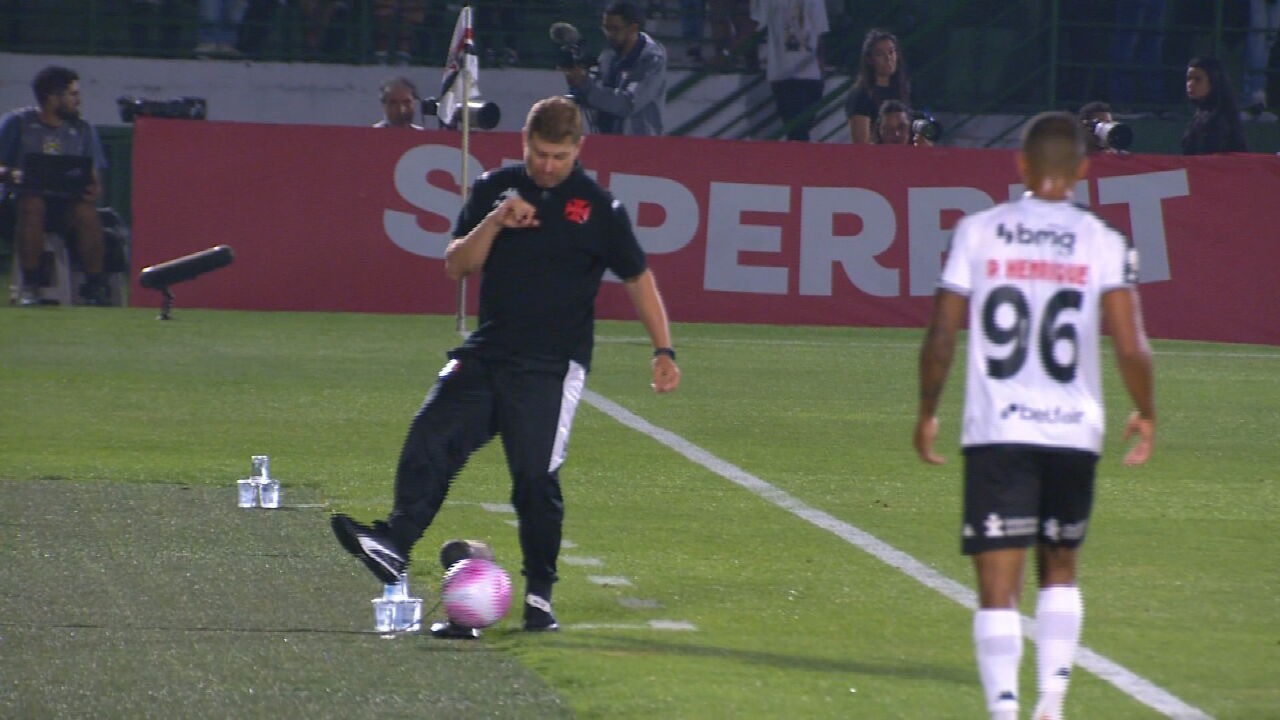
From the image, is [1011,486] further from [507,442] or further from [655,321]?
[507,442]

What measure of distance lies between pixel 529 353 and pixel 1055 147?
86.2 inches

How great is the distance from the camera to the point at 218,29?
1064 inches

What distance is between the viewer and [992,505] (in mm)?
5484

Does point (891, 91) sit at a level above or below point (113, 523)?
above

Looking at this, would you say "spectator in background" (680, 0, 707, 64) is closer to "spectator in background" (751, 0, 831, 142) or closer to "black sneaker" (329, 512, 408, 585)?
"spectator in background" (751, 0, 831, 142)

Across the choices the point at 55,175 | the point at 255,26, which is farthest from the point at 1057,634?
the point at 255,26

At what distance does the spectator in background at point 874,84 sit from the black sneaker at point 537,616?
14.8 meters

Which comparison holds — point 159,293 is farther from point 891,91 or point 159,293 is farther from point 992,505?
point 992,505

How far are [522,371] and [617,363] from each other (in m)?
9.37

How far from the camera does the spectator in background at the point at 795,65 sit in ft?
80.3

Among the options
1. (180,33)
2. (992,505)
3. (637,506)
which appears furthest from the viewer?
(180,33)

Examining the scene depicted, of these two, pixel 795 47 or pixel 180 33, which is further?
pixel 180 33

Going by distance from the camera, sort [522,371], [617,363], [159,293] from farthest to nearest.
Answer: [159,293]
[617,363]
[522,371]

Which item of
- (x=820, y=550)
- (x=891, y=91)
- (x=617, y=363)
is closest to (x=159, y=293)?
(x=617, y=363)
